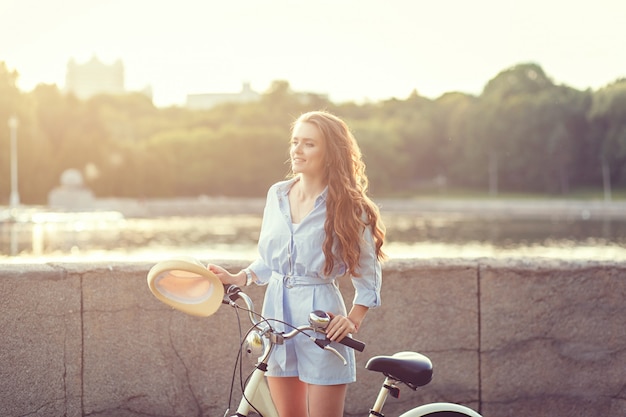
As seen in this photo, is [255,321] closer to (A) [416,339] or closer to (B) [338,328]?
(B) [338,328]

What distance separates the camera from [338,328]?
294 cm

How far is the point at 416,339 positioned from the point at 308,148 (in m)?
1.86

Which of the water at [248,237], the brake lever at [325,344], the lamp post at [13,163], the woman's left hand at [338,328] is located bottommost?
the water at [248,237]

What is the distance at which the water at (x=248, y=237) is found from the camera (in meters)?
43.6

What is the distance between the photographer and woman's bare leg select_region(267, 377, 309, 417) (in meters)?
3.24

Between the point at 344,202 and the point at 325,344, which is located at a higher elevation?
the point at 344,202

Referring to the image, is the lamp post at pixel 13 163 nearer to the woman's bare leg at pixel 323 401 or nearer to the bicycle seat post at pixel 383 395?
the woman's bare leg at pixel 323 401

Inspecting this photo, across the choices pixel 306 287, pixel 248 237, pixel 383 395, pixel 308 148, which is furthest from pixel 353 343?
pixel 248 237

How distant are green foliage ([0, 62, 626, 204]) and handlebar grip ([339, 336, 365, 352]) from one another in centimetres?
6489

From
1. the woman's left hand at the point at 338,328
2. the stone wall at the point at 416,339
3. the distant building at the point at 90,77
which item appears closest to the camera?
the woman's left hand at the point at 338,328

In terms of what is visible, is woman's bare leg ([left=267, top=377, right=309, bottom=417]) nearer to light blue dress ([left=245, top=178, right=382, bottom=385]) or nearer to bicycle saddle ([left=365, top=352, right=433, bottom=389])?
light blue dress ([left=245, top=178, right=382, bottom=385])

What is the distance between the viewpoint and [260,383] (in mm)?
3070

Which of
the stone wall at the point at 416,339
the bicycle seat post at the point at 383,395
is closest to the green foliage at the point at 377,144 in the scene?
the stone wall at the point at 416,339

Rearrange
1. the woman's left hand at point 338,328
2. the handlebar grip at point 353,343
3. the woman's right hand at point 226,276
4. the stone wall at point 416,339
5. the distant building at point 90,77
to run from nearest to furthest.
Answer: the handlebar grip at point 353,343 → the woman's left hand at point 338,328 → the woman's right hand at point 226,276 → the stone wall at point 416,339 → the distant building at point 90,77
